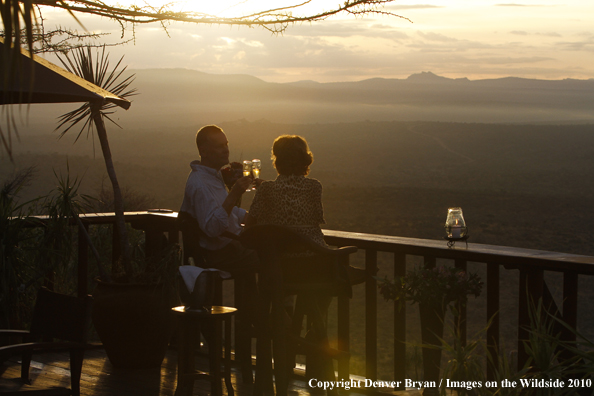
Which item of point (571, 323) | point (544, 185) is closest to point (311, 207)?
point (571, 323)

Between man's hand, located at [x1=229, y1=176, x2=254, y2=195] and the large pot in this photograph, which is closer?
man's hand, located at [x1=229, y1=176, x2=254, y2=195]

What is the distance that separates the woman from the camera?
9.00ft

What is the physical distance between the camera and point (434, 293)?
2719mm

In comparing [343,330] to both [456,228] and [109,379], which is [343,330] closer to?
[456,228]

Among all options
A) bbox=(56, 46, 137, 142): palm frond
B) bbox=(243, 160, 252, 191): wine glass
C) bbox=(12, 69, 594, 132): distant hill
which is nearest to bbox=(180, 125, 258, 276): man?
bbox=(243, 160, 252, 191): wine glass

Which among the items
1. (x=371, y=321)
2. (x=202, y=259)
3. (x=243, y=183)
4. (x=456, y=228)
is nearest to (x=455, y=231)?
(x=456, y=228)

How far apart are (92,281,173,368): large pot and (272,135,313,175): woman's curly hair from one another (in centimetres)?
115

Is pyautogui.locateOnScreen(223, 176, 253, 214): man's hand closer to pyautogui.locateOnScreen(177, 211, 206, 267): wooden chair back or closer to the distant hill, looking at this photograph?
pyautogui.locateOnScreen(177, 211, 206, 267): wooden chair back

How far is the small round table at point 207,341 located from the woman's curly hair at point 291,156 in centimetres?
69

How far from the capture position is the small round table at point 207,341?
270cm

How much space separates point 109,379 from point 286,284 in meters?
1.46

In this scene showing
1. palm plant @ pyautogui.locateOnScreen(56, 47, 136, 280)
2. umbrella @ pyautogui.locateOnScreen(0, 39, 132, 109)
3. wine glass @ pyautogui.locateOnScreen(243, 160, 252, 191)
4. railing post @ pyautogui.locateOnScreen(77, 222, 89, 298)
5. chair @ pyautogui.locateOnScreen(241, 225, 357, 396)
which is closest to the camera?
chair @ pyautogui.locateOnScreen(241, 225, 357, 396)

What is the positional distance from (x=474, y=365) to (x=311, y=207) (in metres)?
0.98

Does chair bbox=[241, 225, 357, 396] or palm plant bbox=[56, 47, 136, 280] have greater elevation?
palm plant bbox=[56, 47, 136, 280]
